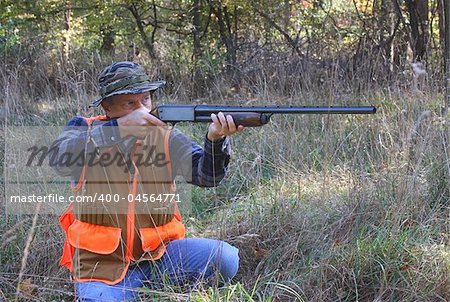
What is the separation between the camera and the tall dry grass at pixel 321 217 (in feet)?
8.49

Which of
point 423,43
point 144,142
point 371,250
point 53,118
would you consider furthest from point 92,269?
point 423,43

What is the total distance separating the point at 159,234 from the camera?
8.68 ft

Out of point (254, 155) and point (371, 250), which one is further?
point (254, 155)

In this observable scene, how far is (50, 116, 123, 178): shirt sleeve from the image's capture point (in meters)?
2.50

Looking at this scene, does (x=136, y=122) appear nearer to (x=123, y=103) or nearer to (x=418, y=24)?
(x=123, y=103)

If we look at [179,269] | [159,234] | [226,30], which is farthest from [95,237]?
[226,30]

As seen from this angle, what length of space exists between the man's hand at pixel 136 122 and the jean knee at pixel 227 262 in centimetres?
61

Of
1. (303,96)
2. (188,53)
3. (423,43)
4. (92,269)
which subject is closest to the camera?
(92,269)

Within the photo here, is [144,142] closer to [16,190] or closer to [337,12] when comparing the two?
[16,190]

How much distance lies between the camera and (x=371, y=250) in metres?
2.68

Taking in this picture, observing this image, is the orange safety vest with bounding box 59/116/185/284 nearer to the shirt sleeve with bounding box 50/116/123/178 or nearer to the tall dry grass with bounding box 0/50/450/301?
the shirt sleeve with bounding box 50/116/123/178

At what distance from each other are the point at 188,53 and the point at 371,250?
248 inches

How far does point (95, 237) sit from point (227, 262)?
58 centimetres

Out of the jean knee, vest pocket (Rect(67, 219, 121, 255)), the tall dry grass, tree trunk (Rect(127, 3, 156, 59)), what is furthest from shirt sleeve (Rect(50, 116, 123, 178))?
tree trunk (Rect(127, 3, 156, 59))
